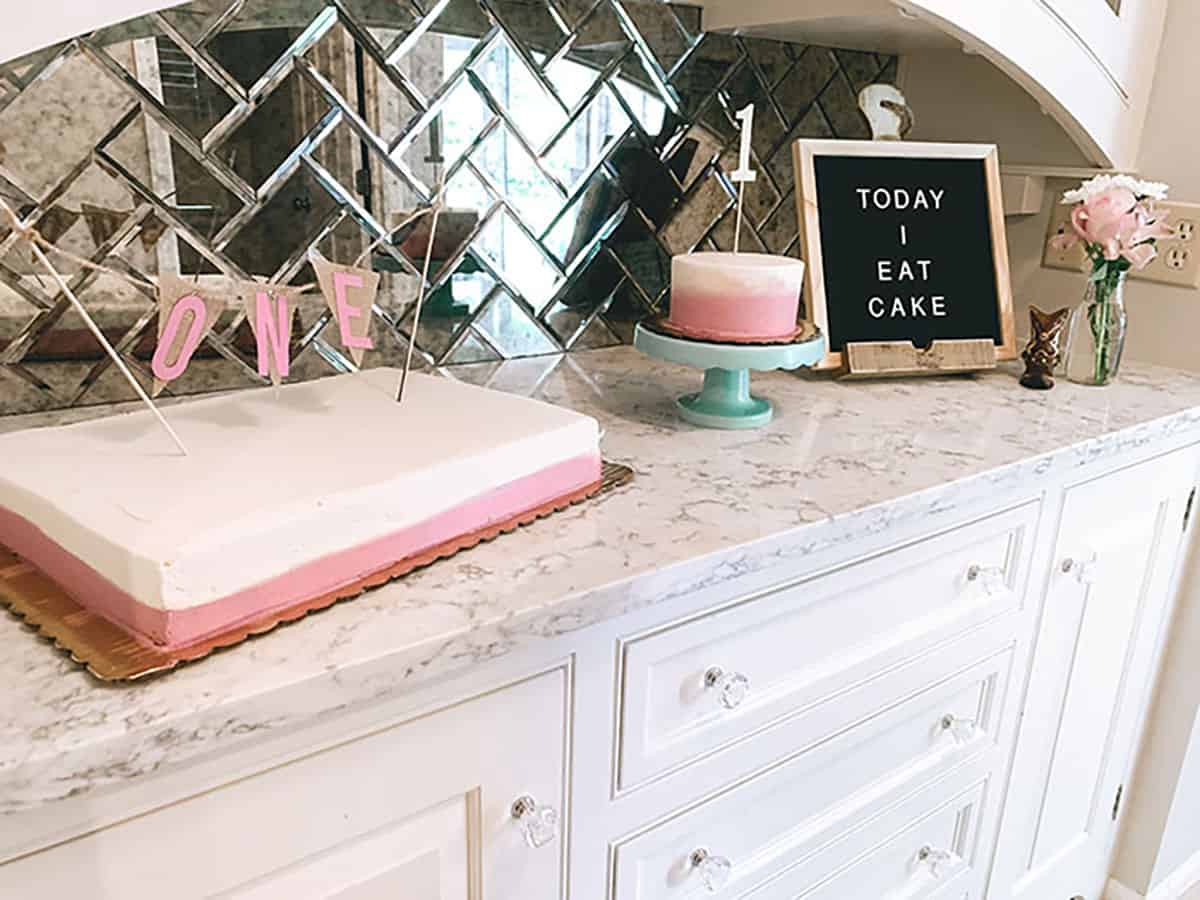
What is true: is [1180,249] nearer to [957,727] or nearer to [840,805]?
[957,727]

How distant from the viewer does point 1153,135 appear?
1.42 meters

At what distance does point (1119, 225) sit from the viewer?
1208mm

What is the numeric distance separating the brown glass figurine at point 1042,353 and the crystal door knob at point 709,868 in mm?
775

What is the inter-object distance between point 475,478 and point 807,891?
63 centimetres

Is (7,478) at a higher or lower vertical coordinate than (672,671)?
higher

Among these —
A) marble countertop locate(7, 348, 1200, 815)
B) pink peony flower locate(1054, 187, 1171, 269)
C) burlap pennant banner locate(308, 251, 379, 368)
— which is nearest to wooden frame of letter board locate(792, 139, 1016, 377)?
marble countertop locate(7, 348, 1200, 815)

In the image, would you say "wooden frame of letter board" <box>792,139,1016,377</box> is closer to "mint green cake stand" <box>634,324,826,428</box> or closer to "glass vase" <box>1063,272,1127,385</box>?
"glass vase" <box>1063,272,1127,385</box>

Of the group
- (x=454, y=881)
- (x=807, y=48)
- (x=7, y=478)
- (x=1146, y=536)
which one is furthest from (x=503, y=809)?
(x=807, y=48)

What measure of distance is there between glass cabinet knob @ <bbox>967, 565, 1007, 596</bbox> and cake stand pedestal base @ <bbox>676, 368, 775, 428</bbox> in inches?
11.0

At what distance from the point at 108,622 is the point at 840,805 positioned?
0.76m

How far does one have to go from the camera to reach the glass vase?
1.27 m

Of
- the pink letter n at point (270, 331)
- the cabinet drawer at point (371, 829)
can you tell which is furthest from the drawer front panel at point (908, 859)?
the pink letter n at point (270, 331)

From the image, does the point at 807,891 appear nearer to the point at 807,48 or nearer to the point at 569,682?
the point at 569,682

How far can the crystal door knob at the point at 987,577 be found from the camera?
1021 millimetres
